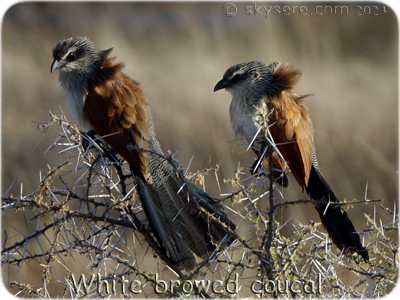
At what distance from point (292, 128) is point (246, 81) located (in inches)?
11.1

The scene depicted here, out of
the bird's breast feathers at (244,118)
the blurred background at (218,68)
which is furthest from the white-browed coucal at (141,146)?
the blurred background at (218,68)

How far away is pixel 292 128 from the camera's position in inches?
60.5

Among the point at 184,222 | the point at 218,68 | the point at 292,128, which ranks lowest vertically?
the point at 184,222

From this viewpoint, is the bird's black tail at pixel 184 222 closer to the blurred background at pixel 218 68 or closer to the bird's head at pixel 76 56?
the bird's head at pixel 76 56

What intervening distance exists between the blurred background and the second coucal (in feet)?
4.00

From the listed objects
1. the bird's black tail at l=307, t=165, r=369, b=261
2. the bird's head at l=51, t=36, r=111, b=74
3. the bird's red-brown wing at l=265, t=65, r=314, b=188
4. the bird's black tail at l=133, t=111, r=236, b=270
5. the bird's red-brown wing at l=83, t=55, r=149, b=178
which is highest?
the bird's head at l=51, t=36, r=111, b=74

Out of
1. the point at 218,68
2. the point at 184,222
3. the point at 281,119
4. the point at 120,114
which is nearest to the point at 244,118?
the point at 281,119

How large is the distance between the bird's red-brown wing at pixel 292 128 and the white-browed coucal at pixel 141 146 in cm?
46

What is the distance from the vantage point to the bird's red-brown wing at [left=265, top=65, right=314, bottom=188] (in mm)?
1518

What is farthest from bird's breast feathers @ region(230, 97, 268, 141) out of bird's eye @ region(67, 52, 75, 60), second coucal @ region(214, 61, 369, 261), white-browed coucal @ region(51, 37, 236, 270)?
bird's eye @ region(67, 52, 75, 60)

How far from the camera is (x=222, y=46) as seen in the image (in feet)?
10.5

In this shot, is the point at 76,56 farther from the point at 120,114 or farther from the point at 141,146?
the point at 141,146

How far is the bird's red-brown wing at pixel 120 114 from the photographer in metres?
1.30

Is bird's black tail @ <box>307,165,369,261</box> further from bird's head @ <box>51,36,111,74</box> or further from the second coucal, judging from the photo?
bird's head @ <box>51,36,111,74</box>
